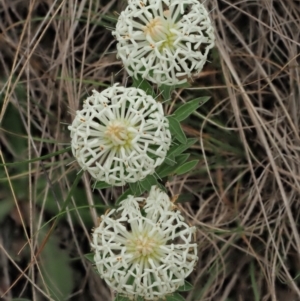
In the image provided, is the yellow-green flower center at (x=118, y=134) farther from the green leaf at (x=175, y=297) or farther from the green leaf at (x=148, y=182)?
the green leaf at (x=175, y=297)

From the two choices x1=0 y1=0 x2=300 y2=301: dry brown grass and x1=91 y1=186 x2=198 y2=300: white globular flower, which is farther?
x1=0 y1=0 x2=300 y2=301: dry brown grass

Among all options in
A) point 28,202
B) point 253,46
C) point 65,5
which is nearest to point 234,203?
point 253,46

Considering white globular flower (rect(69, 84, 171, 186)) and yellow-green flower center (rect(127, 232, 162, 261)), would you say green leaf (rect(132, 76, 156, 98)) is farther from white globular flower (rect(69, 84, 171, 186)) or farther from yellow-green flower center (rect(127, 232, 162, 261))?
yellow-green flower center (rect(127, 232, 162, 261))

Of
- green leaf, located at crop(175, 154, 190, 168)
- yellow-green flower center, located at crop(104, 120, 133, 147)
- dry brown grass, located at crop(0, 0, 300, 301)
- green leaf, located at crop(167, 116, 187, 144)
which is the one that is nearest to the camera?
yellow-green flower center, located at crop(104, 120, 133, 147)

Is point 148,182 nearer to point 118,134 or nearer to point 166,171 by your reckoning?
point 166,171

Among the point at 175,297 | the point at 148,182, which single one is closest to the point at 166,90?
the point at 148,182

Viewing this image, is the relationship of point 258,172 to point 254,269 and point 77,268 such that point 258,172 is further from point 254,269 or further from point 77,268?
point 77,268

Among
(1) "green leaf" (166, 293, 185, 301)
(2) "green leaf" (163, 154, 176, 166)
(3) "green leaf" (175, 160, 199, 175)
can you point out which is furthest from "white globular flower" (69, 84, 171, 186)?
(1) "green leaf" (166, 293, 185, 301)
